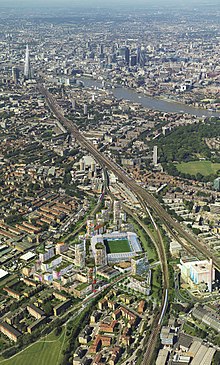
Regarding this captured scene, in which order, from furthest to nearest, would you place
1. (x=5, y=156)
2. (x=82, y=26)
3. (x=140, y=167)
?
(x=82, y=26) < (x=5, y=156) < (x=140, y=167)

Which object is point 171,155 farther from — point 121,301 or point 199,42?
point 199,42

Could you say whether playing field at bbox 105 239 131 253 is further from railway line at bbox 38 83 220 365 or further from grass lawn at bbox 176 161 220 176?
grass lawn at bbox 176 161 220 176

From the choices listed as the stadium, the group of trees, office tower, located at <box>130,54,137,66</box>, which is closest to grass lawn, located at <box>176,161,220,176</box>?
the group of trees

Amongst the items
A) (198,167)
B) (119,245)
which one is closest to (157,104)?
(198,167)

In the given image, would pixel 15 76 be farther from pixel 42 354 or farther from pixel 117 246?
pixel 42 354

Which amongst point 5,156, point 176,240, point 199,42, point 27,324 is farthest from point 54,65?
point 27,324

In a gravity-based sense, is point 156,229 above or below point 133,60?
below
